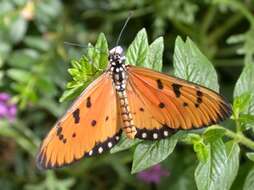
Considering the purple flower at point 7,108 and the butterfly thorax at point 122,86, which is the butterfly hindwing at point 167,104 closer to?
the butterfly thorax at point 122,86

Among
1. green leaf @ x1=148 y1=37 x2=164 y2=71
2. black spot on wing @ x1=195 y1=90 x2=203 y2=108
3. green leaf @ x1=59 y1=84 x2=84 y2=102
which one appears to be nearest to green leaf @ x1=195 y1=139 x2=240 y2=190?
black spot on wing @ x1=195 y1=90 x2=203 y2=108

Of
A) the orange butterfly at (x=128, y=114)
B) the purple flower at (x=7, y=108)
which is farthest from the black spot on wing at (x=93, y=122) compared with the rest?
the purple flower at (x=7, y=108)

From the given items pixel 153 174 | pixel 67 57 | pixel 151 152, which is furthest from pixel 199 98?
pixel 67 57

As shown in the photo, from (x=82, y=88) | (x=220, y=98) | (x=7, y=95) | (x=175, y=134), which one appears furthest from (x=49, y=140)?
(x=7, y=95)

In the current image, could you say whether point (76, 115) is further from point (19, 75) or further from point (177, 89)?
point (19, 75)

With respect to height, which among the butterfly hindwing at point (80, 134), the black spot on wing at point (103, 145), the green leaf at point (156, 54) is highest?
the green leaf at point (156, 54)
